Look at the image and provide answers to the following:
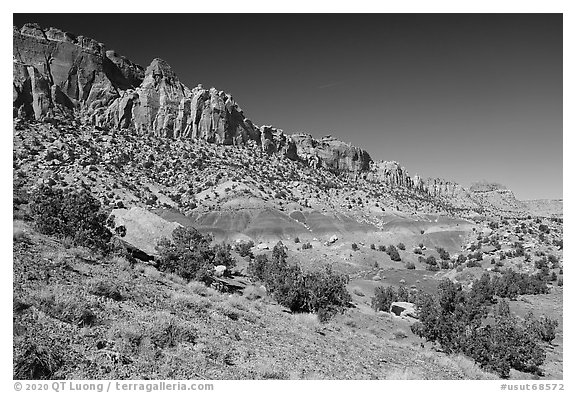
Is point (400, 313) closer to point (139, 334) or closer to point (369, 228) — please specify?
point (139, 334)

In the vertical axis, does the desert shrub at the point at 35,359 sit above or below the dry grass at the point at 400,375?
above

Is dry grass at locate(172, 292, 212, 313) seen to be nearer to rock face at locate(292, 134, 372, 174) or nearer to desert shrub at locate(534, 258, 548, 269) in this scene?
desert shrub at locate(534, 258, 548, 269)

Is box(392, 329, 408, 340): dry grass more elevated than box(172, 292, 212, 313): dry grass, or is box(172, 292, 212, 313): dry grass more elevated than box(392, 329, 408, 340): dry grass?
box(172, 292, 212, 313): dry grass

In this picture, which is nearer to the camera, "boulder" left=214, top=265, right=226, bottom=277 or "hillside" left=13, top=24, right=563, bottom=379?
"hillside" left=13, top=24, right=563, bottom=379

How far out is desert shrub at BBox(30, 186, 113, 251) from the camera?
17.9 metres

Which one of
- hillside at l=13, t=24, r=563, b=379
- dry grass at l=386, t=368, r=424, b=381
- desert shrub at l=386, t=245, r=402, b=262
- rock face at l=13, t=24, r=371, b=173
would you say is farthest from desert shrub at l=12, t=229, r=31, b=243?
rock face at l=13, t=24, r=371, b=173

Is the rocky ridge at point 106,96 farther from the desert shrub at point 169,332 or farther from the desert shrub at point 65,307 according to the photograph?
the desert shrub at point 169,332

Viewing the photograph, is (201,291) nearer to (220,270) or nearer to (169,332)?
(169,332)

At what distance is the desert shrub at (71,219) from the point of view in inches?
705

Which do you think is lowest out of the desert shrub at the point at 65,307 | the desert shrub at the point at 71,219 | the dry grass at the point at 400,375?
the dry grass at the point at 400,375

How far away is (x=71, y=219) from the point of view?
20.0 meters

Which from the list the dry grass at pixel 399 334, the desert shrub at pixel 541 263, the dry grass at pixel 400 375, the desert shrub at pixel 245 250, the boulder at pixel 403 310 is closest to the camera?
the dry grass at pixel 400 375

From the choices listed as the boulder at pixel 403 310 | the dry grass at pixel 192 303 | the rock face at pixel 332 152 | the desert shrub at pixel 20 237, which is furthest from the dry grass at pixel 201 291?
the rock face at pixel 332 152

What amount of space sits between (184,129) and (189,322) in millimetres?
95256
